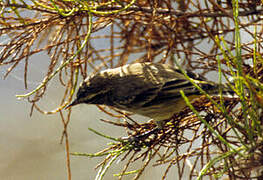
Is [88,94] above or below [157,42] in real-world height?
below

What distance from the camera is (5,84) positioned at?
1886 mm

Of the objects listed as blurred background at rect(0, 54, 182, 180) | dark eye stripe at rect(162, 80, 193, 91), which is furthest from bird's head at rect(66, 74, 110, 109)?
blurred background at rect(0, 54, 182, 180)

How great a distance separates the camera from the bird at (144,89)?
39.2 inches

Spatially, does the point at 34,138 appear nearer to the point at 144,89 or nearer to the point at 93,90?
the point at 93,90

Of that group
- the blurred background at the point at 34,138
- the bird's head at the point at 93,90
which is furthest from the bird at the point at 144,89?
the blurred background at the point at 34,138

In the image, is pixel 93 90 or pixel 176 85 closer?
pixel 176 85

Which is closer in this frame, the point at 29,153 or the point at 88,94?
the point at 88,94

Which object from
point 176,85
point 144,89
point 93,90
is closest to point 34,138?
point 93,90

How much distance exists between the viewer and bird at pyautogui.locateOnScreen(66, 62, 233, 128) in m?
1.00

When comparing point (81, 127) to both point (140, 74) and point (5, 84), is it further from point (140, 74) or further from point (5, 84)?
point (140, 74)

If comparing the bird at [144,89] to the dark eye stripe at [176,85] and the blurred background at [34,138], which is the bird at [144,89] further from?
the blurred background at [34,138]

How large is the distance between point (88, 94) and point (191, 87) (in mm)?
346

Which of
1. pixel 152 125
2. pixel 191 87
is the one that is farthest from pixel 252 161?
pixel 152 125

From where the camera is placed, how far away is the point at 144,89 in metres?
1.05
